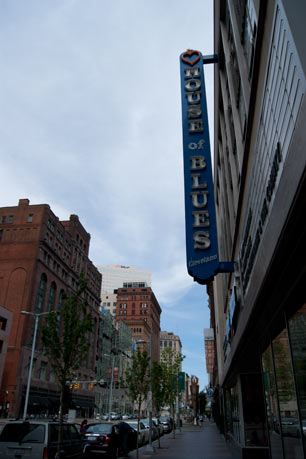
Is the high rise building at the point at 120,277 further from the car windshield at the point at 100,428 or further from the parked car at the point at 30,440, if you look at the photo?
the parked car at the point at 30,440

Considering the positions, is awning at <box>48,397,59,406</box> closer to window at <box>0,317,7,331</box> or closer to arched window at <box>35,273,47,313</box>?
arched window at <box>35,273,47,313</box>

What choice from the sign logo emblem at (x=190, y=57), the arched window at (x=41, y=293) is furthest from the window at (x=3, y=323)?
the sign logo emblem at (x=190, y=57)

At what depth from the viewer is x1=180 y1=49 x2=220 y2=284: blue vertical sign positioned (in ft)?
34.9

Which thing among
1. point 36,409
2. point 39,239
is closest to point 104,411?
point 36,409

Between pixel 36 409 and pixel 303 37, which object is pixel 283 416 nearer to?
pixel 303 37

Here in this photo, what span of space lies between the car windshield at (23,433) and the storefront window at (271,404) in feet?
20.5

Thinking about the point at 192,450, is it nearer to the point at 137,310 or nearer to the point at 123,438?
the point at 123,438

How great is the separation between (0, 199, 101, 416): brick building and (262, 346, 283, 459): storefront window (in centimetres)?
5087

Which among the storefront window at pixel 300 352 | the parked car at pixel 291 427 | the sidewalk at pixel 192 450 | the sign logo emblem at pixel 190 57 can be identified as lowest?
the sidewalk at pixel 192 450

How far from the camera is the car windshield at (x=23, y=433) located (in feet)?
32.1

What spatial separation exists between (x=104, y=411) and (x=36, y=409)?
43579 mm

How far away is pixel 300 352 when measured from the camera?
22.2 ft

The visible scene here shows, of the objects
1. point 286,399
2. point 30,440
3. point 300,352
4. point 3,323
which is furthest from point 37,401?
point 300,352

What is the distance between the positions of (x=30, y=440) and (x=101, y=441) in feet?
23.7
